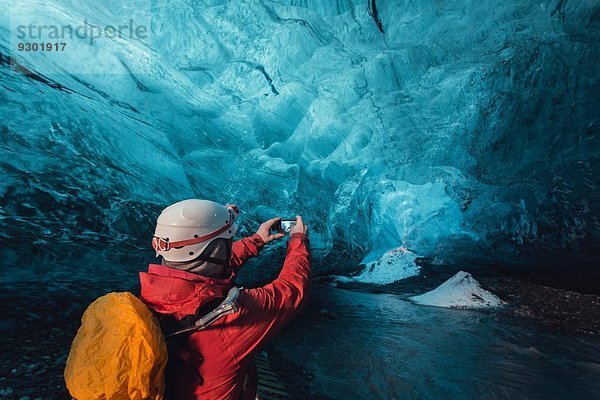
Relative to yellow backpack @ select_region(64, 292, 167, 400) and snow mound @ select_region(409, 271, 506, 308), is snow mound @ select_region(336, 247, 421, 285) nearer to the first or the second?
snow mound @ select_region(409, 271, 506, 308)

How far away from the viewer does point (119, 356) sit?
994 mm

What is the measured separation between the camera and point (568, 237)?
6164mm

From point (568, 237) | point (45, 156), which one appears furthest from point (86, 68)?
point (568, 237)

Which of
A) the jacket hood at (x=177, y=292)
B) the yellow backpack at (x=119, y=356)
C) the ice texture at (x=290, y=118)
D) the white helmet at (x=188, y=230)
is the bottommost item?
the yellow backpack at (x=119, y=356)

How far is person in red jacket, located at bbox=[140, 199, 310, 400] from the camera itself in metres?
1.18

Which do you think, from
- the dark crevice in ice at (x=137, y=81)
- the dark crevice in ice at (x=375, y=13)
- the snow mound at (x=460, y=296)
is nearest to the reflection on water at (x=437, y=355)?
the snow mound at (x=460, y=296)

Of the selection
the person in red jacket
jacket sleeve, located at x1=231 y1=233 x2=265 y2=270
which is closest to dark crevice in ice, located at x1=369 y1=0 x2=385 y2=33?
jacket sleeve, located at x1=231 y1=233 x2=265 y2=270

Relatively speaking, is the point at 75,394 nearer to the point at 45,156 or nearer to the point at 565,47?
the point at 45,156

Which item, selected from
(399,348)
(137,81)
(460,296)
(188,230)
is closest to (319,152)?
(137,81)

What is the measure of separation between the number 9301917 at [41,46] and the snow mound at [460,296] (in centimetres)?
844

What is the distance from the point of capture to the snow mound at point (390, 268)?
9.28m

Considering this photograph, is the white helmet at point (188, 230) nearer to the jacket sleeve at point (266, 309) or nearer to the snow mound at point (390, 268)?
the jacket sleeve at point (266, 309)

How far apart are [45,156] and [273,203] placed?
3.78 meters

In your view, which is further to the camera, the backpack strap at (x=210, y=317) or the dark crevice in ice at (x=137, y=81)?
the dark crevice in ice at (x=137, y=81)
